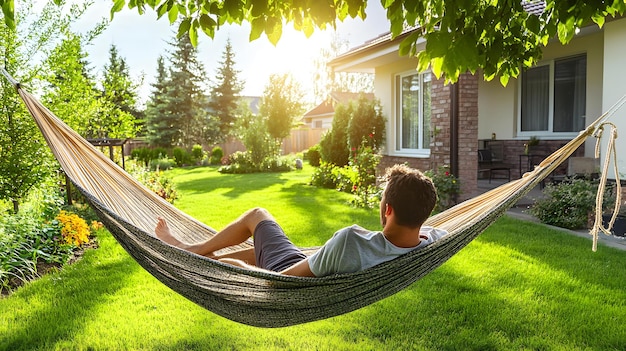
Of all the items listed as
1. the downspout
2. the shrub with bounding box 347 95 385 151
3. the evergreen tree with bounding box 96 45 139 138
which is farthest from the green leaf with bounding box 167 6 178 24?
the shrub with bounding box 347 95 385 151

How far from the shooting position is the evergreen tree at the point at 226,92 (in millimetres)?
21763

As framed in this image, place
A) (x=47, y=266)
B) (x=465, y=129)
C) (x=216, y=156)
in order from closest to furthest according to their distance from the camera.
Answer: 1. (x=47, y=266)
2. (x=465, y=129)
3. (x=216, y=156)

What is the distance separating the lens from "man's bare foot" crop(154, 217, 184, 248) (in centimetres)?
239

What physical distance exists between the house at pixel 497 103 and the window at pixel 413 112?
0.05 feet

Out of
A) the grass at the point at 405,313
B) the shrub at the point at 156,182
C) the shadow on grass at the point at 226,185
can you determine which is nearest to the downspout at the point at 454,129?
the grass at the point at 405,313

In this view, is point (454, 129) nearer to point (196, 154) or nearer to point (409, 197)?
point (409, 197)

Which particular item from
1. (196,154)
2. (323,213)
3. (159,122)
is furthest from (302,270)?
(159,122)

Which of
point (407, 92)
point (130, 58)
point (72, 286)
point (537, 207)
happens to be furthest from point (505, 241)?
point (130, 58)

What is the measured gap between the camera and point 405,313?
9.04 ft

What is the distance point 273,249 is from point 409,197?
0.73 meters

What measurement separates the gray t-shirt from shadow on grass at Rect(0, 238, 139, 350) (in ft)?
4.84

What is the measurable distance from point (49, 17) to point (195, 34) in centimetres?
→ 269

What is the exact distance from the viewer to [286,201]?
7.22 metres

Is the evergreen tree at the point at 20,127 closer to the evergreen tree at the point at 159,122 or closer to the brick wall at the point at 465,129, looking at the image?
the brick wall at the point at 465,129
